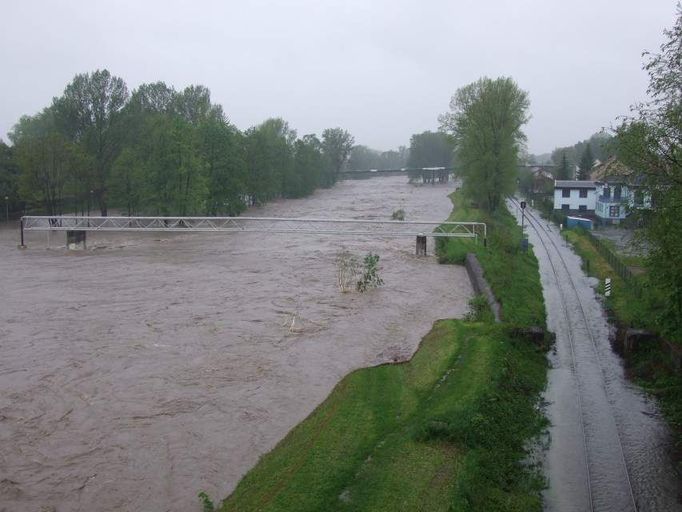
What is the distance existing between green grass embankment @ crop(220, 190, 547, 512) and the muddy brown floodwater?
0.89 metres

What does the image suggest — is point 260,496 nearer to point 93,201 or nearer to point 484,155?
point 484,155

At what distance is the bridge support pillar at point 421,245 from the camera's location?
36844 mm

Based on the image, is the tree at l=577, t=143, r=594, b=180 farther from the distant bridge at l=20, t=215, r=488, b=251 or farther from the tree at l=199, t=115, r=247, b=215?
the tree at l=199, t=115, r=247, b=215

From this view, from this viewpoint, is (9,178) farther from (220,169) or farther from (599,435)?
(599,435)

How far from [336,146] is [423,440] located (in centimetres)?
11296

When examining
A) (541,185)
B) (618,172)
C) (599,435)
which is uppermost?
(541,185)

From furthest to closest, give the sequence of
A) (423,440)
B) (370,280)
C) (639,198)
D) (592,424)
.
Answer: (370,280) → (639,198) → (592,424) → (423,440)

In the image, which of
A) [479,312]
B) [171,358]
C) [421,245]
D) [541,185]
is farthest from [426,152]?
[171,358]

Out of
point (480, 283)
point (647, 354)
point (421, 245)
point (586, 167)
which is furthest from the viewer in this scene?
point (586, 167)

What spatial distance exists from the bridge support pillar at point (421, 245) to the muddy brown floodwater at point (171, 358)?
0.96 meters

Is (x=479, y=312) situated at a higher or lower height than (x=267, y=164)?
lower

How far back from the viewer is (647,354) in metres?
18.3

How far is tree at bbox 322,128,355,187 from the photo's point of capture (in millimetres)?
121125

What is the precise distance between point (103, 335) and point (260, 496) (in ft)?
38.7
